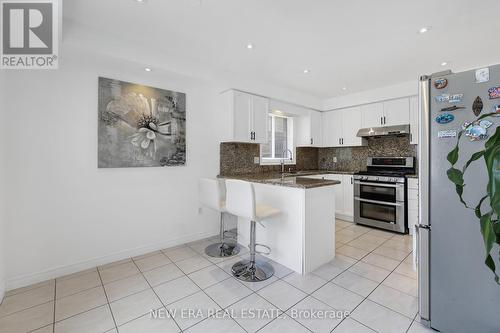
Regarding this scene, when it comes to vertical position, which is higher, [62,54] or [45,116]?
[62,54]

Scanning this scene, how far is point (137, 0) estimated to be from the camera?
197 centimetres

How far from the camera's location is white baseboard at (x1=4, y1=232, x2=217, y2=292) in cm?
223

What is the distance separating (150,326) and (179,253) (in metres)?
1.32

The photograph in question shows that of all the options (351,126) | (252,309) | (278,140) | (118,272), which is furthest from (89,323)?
(351,126)

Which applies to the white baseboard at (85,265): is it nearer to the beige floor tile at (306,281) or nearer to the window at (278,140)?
the beige floor tile at (306,281)

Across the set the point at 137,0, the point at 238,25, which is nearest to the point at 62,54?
the point at 137,0

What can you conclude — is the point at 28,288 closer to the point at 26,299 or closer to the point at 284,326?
the point at 26,299

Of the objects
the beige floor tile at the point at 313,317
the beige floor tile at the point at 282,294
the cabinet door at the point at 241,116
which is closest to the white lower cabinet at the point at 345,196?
the cabinet door at the point at 241,116

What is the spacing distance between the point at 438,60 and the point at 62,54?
4676 millimetres

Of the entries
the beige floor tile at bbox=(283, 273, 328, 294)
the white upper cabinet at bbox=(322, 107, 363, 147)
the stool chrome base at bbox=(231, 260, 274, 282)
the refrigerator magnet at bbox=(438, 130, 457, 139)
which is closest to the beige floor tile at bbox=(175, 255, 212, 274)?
the stool chrome base at bbox=(231, 260, 274, 282)

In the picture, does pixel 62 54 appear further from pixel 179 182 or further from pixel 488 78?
pixel 488 78

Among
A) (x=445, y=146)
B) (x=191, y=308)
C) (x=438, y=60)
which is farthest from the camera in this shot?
(x=438, y=60)

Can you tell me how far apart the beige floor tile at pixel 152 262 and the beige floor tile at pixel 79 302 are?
503 mm

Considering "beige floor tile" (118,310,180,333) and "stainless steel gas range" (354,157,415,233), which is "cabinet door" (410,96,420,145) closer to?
"stainless steel gas range" (354,157,415,233)
